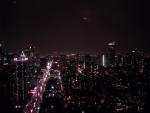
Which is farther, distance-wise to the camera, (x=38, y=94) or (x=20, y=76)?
(x=20, y=76)

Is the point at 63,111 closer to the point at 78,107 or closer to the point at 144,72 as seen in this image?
the point at 78,107

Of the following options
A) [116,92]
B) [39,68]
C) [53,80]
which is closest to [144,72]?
[116,92]

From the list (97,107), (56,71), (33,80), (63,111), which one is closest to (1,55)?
(63,111)

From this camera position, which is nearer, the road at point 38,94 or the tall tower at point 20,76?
the road at point 38,94

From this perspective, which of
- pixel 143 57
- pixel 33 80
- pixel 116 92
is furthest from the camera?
pixel 33 80

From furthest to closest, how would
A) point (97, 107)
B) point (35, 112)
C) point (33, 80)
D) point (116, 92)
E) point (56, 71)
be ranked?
point (56, 71), point (33, 80), point (116, 92), point (35, 112), point (97, 107)

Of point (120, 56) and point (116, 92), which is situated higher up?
point (120, 56)

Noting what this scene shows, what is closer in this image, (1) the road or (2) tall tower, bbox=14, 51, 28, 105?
(1) the road

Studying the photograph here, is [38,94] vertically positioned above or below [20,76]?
below

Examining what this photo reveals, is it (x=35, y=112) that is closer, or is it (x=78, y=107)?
(x=78, y=107)
